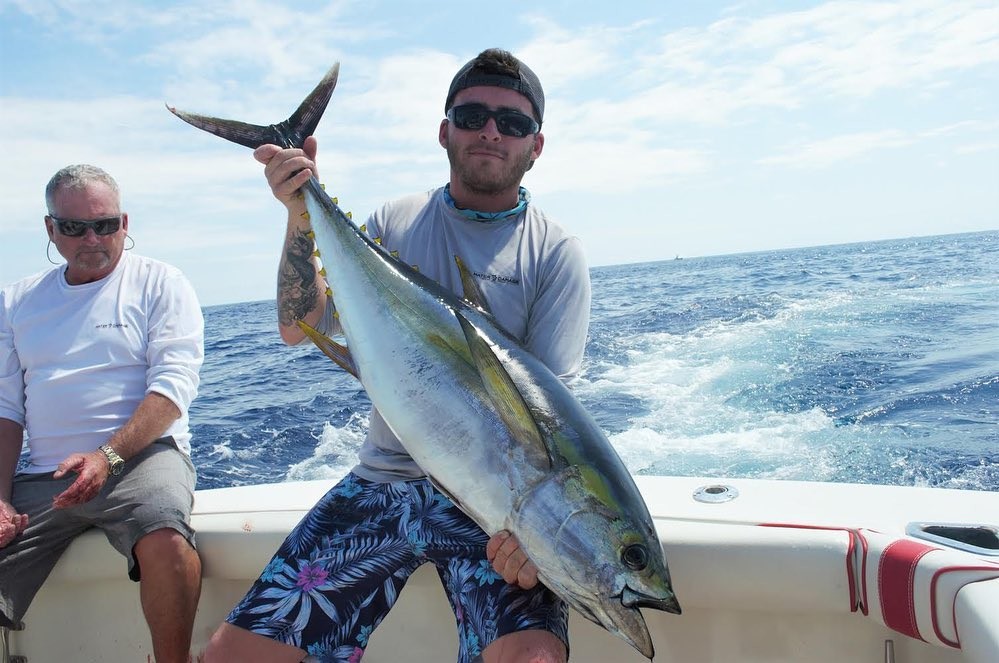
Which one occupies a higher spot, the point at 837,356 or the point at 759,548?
the point at 759,548

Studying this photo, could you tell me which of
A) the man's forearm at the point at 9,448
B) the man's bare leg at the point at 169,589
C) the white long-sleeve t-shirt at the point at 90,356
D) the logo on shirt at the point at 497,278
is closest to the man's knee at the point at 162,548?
the man's bare leg at the point at 169,589

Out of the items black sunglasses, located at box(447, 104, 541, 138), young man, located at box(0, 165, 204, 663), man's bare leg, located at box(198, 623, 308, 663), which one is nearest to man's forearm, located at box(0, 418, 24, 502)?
young man, located at box(0, 165, 204, 663)

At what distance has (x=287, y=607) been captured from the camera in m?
1.91

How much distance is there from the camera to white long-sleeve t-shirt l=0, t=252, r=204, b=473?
256 cm

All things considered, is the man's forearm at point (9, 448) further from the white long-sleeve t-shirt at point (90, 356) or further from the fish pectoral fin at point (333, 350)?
the fish pectoral fin at point (333, 350)

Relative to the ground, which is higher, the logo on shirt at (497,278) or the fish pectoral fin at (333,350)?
the logo on shirt at (497,278)

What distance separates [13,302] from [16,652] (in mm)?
1230

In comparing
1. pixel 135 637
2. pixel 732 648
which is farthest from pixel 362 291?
pixel 135 637

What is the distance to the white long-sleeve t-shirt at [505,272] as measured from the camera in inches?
82.1

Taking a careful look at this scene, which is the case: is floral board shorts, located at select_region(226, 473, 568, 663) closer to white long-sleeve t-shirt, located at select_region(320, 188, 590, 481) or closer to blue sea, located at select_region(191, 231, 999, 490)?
white long-sleeve t-shirt, located at select_region(320, 188, 590, 481)

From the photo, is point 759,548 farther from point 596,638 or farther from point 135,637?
point 135,637

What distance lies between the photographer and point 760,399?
6719 millimetres

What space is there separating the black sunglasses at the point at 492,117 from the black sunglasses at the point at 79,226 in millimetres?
1461

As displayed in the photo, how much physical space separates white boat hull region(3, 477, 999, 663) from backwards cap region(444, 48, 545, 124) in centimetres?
128
